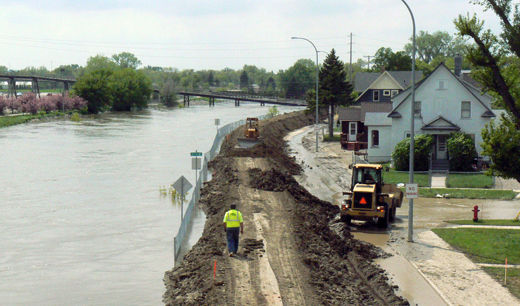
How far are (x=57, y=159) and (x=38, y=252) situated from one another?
108ft

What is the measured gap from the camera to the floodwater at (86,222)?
22.4 metres

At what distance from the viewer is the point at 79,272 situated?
24109mm

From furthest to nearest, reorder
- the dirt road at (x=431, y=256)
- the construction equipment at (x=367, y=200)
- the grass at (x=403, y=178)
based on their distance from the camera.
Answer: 1. the grass at (x=403, y=178)
2. the construction equipment at (x=367, y=200)
3. the dirt road at (x=431, y=256)

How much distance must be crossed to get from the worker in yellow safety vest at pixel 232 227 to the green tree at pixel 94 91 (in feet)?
398

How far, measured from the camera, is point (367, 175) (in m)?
28.6

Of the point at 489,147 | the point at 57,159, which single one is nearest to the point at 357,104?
the point at 57,159

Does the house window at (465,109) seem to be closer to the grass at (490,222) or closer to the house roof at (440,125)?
the house roof at (440,125)

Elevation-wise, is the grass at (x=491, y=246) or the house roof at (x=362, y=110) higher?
the house roof at (x=362, y=110)

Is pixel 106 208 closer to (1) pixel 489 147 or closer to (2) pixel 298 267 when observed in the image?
(2) pixel 298 267

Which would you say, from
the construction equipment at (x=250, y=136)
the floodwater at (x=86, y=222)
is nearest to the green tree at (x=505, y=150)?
the floodwater at (x=86, y=222)

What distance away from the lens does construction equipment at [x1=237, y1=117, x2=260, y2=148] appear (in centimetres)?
6378

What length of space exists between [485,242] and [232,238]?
1115 cm

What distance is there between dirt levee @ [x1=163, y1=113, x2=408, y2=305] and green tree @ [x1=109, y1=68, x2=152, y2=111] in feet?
376

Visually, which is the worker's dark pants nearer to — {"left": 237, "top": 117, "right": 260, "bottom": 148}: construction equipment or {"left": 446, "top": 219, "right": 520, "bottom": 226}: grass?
{"left": 446, "top": 219, "right": 520, "bottom": 226}: grass
